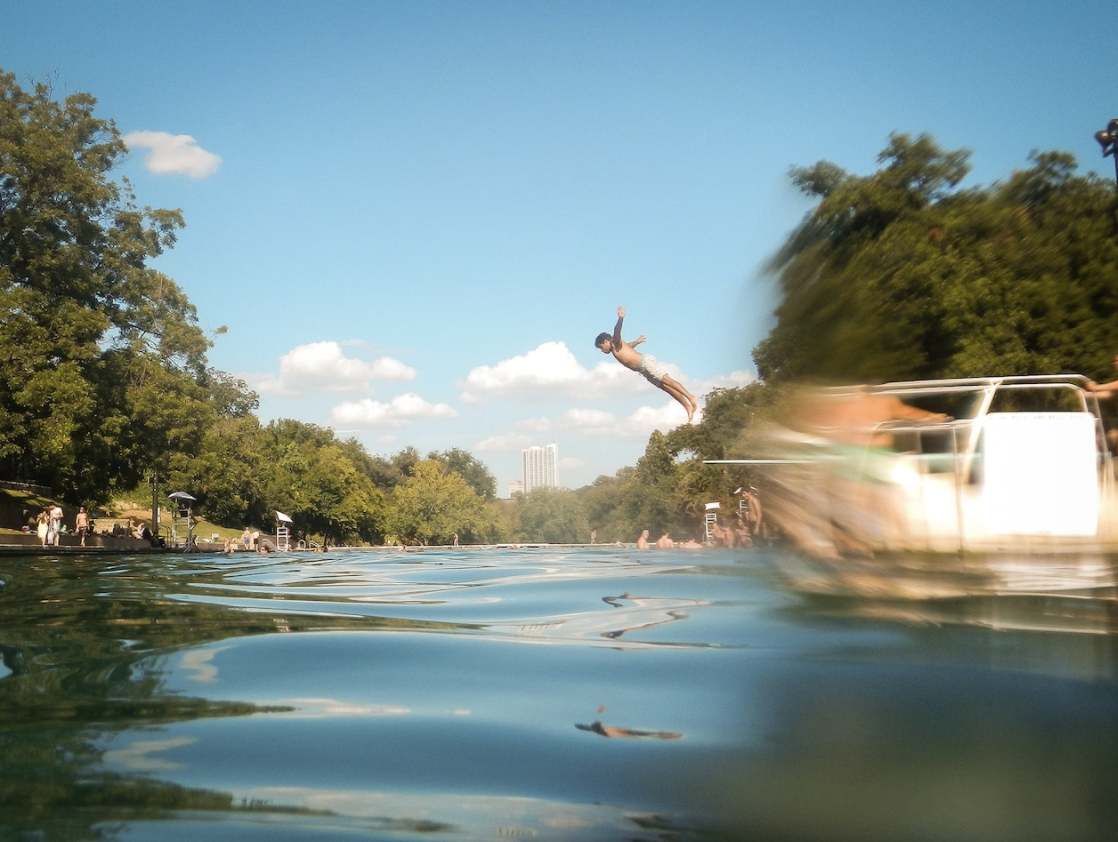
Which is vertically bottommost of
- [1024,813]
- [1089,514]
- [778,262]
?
[1024,813]

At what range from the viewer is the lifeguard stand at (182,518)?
86.2 feet

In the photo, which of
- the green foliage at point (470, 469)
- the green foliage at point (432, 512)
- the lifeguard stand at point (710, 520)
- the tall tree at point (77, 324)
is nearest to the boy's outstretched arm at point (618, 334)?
the lifeguard stand at point (710, 520)

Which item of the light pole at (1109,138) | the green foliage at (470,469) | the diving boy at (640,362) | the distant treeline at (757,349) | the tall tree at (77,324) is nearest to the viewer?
the light pole at (1109,138)

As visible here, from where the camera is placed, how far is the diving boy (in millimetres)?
11672

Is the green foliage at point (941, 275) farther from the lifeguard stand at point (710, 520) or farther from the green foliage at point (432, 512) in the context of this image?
the green foliage at point (432, 512)

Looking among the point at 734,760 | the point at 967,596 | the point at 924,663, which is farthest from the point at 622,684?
the point at 967,596

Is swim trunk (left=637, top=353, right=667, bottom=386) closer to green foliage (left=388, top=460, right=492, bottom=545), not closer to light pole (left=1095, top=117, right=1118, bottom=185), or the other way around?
light pole (left=1095, top=117, right=1118, bottom=185)

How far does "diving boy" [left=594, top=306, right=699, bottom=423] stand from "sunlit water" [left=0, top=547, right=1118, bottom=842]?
8691mm

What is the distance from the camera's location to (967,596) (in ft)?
Result: 9.21

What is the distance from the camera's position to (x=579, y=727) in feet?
5.21

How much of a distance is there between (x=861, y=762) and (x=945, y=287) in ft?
33.2

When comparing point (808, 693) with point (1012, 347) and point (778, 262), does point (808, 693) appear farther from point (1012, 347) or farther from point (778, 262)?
point (1012, 347)

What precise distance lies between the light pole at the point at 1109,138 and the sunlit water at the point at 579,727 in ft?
7.99

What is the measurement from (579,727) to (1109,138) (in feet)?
13.0
